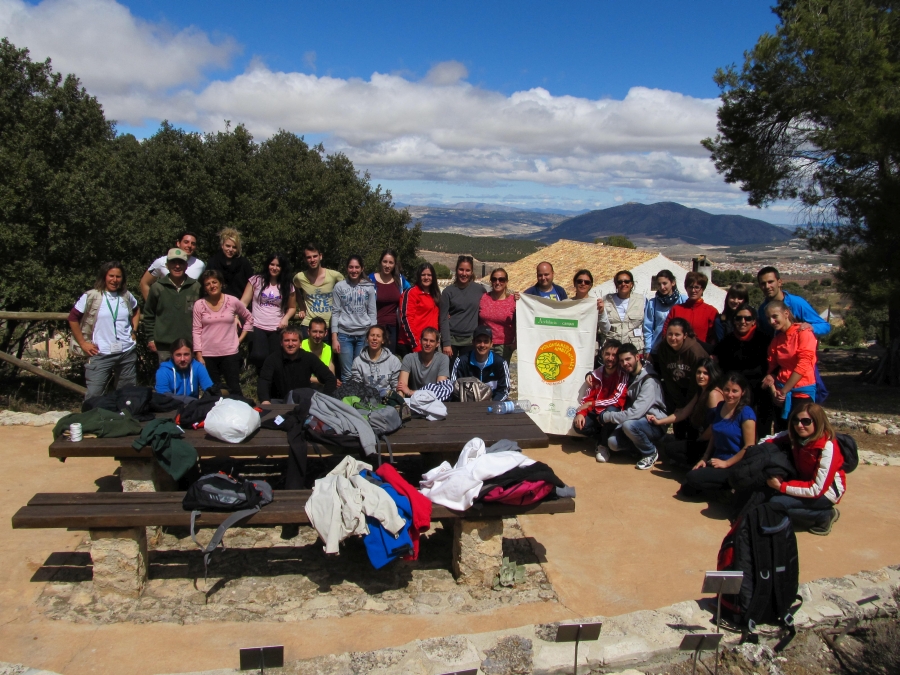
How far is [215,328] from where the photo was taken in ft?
20.9

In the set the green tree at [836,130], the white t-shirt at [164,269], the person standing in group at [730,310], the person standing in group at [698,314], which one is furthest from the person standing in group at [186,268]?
the green tree at [836,130]

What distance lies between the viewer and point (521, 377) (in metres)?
7.47

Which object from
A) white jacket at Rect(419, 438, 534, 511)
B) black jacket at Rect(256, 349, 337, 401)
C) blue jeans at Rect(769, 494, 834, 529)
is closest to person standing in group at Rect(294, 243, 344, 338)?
black jacket at Rect(256, 349, 337, 401)

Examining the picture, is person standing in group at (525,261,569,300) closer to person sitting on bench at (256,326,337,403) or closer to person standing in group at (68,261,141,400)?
person sitting on bench at (256,326,337,403)

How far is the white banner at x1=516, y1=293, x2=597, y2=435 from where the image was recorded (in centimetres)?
729

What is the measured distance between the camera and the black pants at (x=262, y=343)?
6.79 meters

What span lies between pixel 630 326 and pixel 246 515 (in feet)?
15.9

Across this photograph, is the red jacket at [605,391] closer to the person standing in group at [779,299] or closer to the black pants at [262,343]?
the person standing in group at [779,299]

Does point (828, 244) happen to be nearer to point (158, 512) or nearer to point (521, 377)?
point (521, 377)

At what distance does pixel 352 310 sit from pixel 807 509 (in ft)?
15.3

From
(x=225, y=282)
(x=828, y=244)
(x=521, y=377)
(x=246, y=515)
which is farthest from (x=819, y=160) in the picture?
(x=246, y=515)

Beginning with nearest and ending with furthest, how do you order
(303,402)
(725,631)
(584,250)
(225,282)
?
(725,631) → (303,402) → (225,282) → (584,250)

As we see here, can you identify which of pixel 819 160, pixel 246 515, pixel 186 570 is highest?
pixel 819 160

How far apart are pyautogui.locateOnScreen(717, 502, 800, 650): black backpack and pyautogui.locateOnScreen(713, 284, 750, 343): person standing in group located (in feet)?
9.83
